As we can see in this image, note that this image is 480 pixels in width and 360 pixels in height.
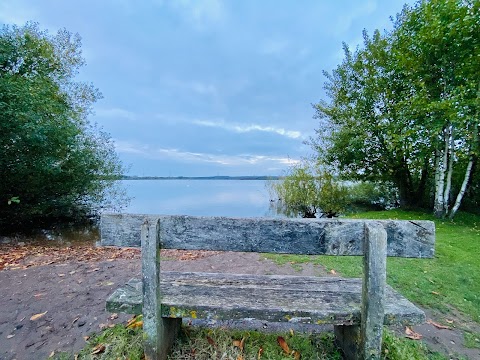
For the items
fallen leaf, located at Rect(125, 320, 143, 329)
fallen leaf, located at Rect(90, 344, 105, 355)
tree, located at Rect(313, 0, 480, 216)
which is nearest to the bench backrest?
fallen leaf, located at Rect(125, 320, 143, 329)

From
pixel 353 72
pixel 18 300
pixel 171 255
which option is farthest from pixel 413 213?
pixel 18 300

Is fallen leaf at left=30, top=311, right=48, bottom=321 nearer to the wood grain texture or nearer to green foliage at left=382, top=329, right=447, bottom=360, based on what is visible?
the wood grain texture

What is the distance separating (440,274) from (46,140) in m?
9.73

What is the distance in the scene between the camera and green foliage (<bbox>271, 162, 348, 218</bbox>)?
13.1 meters

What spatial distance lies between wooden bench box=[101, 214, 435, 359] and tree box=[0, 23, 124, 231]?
616cm

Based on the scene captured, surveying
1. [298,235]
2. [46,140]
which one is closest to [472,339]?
[298,235]

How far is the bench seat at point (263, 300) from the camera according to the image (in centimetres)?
170

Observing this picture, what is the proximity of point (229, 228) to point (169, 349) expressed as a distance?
4.09 ft

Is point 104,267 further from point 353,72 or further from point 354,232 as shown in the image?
point 353,72

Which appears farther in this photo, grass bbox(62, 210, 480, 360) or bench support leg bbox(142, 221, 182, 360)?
grass bbox(62, 210, 480, 360)

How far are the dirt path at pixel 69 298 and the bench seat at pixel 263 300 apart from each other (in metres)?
1.06

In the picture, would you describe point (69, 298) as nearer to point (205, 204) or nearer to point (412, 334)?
point (412, 334)

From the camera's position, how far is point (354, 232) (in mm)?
1589

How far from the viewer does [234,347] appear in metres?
2.16
